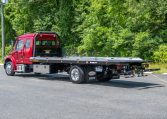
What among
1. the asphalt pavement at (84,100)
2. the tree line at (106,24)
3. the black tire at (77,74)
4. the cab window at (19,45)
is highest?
the tree line at (106,24)

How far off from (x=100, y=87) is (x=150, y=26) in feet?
47.4

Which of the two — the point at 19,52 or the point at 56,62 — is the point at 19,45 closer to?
the point at 19,52

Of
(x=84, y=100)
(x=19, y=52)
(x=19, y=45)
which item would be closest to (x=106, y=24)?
(x=19, y=45)

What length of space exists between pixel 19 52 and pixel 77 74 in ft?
15.3

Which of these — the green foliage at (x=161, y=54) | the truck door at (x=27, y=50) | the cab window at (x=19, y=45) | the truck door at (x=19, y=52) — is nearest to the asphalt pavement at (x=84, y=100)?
the truck door at (x=27, y=50)

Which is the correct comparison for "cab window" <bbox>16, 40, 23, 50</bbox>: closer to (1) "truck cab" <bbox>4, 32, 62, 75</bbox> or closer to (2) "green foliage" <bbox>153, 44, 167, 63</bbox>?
(1) "truck cab" <bbox>4, 32, 62, 75</bbox>

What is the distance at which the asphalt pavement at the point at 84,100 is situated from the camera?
10903 millimetres

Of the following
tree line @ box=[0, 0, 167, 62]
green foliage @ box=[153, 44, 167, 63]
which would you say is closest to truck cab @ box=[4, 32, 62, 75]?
green foliage @ box=[153, 44, 167, 63]

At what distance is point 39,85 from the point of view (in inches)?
703

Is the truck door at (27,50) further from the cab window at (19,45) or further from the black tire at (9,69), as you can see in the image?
the black tire at (9,69)

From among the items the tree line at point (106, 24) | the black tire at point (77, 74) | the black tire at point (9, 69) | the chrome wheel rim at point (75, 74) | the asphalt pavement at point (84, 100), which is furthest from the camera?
the tree line at point (106, 24)

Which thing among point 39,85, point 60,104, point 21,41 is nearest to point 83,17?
point 21,41

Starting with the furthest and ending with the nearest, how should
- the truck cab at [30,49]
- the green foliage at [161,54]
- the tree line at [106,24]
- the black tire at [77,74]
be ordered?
the tree line at [106,24], the green foliage at [161,54], the truck cab at [30,49], the black tire at [77,74]

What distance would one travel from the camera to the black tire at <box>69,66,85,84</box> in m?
18.1
